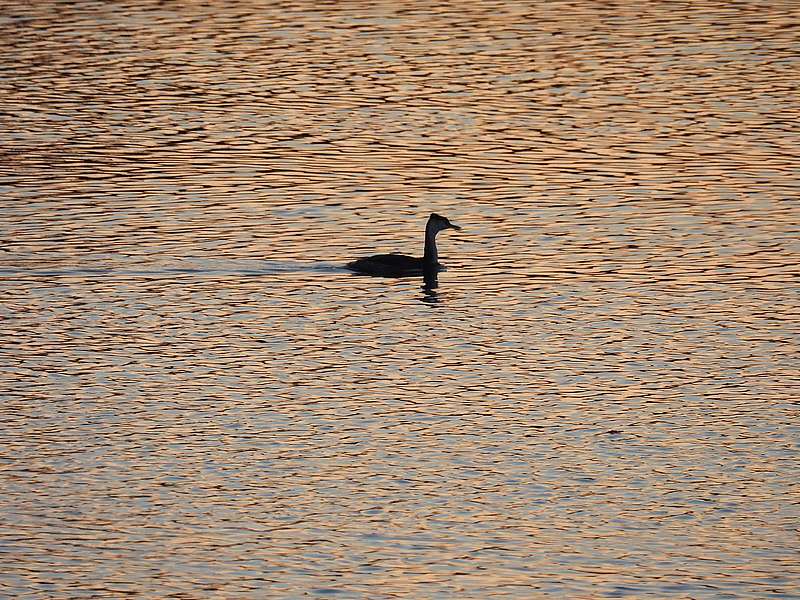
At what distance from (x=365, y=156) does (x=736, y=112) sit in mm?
7049

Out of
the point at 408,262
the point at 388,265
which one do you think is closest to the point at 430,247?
the point at 408,262

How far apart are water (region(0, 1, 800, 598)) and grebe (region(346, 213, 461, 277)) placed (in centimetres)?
21

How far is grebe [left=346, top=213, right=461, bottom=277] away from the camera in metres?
23.0

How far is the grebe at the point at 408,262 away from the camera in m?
23.0

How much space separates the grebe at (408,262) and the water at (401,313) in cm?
21

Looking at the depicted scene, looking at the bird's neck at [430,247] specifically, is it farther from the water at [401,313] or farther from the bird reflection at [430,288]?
the water at [401,313]

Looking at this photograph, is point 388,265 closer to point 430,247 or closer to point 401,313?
point 430,247

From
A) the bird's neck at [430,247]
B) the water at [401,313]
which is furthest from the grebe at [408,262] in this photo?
the water at [401,313]

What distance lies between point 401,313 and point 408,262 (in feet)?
5.46

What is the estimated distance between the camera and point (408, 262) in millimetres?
23250

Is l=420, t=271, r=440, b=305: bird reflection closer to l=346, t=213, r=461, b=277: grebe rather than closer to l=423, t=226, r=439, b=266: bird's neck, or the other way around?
l=346, t=213, r=461, b=277: grebe

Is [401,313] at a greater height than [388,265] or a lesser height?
lesser

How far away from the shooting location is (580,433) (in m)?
16.8

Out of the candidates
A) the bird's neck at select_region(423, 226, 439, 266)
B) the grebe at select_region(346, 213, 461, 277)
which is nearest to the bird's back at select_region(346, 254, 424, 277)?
the grebe at select_region(346, 213, 461, 277)
